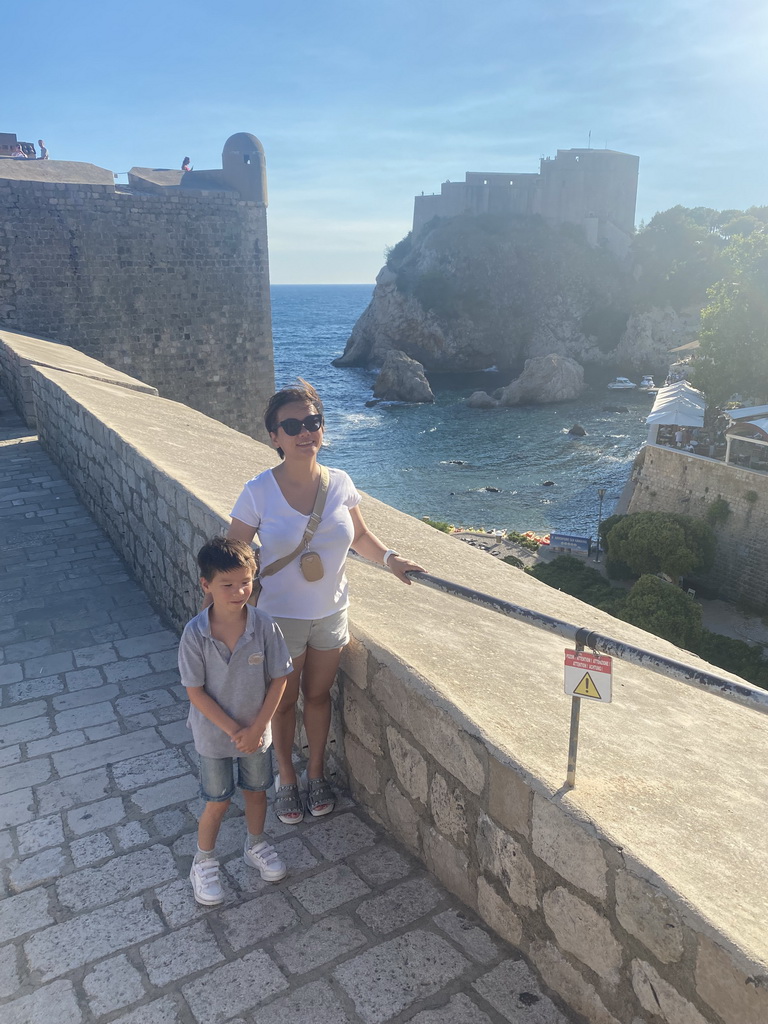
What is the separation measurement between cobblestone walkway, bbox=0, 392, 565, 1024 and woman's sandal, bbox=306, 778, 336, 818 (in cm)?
6

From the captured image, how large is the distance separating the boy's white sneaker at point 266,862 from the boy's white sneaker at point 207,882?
0.13 m

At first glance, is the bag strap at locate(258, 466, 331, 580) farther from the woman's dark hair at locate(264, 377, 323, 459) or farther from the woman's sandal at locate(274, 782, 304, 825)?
the woman's sandal at locate(274, 782, 304, 825)

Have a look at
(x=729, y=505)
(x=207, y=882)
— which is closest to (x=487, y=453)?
(x=729, y=505)

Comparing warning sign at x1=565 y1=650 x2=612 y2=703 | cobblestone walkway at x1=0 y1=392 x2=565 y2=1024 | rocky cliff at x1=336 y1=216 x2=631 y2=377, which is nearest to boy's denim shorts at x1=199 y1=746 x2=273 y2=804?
cobblestone walkway at x1=0 y1=392 x2=565 y2=1024

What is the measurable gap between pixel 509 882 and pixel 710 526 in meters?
25.8

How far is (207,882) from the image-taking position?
8.54 feet

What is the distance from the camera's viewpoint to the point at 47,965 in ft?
7.78

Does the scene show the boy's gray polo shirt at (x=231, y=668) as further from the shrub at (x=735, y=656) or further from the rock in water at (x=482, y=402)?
the rock in water at (x=482, y=402)

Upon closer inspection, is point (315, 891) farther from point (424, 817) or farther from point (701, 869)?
point (701, 869)

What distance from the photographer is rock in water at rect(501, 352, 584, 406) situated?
5700cm

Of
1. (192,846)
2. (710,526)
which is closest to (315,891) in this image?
(192,846)

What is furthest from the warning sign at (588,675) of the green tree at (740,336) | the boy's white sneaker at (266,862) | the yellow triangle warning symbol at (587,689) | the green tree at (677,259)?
the green tree at (677,259)

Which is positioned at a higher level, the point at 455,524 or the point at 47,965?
the point at 47,965

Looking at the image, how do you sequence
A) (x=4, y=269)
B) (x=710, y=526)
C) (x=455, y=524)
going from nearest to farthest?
(x=4, y=269), (x=710, y=526), (x=455, y=524)
